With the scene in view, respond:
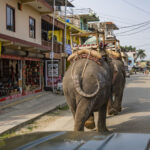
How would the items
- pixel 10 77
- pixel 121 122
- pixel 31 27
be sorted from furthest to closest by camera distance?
pixel 31 27 → pixel 10 77 → pixel 121 122

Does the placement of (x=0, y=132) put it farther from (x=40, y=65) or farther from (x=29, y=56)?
(x=40, y=65)

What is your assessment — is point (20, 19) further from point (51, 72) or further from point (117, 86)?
point (117, 86)

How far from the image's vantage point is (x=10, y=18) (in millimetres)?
12766

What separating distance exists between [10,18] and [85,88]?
9.42 metres

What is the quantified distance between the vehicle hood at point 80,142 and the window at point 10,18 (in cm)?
1081

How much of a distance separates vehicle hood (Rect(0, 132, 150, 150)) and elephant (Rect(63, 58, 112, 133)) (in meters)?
2.11

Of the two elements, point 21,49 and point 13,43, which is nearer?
point 13,43

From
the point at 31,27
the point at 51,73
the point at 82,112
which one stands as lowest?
the point at 82,112

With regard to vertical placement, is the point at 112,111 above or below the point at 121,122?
above

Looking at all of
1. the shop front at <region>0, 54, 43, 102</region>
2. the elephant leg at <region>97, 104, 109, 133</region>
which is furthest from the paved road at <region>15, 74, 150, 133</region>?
the shop front at <region>0, 54, 43, 102</region>

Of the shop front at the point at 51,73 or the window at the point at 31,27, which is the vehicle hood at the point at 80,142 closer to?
the window at the point at 31,27

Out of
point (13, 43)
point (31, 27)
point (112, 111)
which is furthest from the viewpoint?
point (31, 27)

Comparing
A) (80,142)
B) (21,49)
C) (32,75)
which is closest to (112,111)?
(80,142)

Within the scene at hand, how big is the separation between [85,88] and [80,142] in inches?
100
